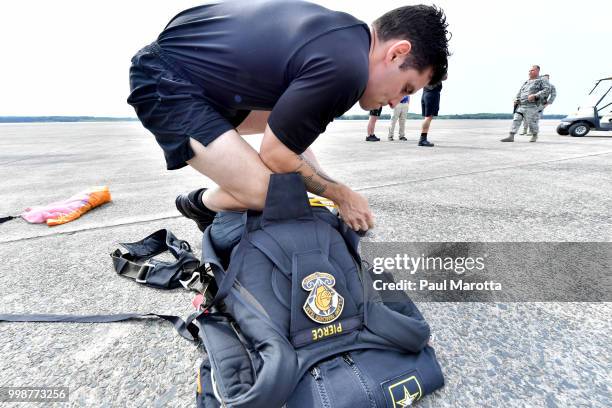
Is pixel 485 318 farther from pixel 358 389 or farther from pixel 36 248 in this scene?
pixel 36 248

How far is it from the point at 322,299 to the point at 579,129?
12.5m

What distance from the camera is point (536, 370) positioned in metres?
1.00

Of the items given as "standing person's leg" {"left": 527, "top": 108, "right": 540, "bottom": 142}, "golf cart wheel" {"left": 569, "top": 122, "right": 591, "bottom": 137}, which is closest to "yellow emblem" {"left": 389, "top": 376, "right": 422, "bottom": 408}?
"standing person's leg" {"left": 527, "top": 108, "right": 540, "bottom": 142}

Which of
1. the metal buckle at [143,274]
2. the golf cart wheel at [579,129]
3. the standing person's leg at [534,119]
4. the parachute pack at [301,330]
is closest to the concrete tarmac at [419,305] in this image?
the metal buckle at [143,274]

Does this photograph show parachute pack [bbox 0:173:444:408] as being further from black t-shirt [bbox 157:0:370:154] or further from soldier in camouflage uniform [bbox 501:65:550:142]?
soldier in camouflage uniform [bbox 501:65:550:142]

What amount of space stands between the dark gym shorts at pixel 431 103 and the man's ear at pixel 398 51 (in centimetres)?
560

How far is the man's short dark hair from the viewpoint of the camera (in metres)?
1.30

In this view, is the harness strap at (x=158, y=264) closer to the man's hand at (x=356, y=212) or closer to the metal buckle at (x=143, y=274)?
the metal buckle at (x=143, y=274)

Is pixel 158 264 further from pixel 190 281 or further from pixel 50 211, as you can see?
pixel 50 211

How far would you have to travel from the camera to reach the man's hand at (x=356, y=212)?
1424 mm

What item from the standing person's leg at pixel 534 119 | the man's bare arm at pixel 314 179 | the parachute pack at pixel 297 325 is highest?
the standing person's leg at pixel 534 119

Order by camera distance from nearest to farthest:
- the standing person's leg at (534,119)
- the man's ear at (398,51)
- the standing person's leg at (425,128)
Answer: the man's ear at (398,51) < the standing person's leg at (425,128) < the standing person's leg at (534,119)

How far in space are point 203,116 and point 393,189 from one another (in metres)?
2.10

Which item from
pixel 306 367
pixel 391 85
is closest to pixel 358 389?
pixel 306 367
